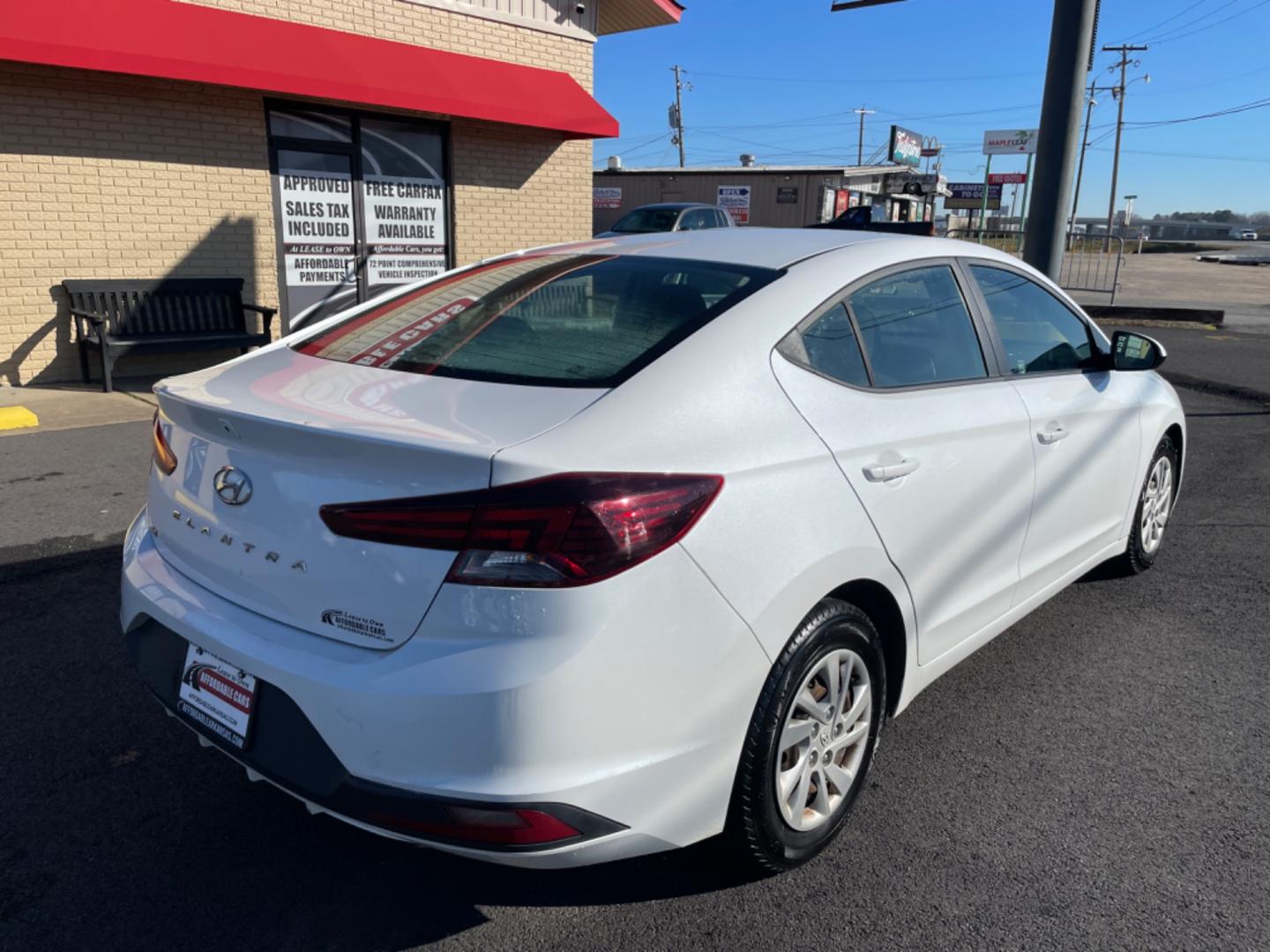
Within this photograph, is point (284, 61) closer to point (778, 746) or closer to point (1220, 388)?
point (778, 746)

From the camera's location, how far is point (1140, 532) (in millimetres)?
4625

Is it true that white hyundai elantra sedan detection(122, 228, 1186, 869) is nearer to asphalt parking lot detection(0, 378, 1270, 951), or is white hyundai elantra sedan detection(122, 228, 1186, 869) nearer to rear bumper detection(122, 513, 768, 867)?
rear bumper detection(122, 513, 768, 867)

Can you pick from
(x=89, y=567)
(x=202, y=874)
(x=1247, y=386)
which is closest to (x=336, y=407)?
(x=202, y=874)

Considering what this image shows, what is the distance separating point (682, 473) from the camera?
210cm

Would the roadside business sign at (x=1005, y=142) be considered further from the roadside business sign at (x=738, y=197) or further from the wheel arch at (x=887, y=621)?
the wheel arch at (x=887, y=621)

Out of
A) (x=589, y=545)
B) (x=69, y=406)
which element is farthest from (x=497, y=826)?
(x=69, y=406)

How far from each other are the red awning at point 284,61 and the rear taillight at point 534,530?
26.0ft

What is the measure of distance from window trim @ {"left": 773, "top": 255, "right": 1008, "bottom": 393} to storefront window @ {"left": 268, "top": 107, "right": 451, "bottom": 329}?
794 cm

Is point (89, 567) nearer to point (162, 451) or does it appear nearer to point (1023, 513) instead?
point (162, 451)

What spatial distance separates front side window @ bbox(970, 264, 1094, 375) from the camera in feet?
11.7

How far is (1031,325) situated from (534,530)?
2643 mm

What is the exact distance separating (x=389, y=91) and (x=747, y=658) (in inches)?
369

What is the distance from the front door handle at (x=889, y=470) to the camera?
8.44 feet

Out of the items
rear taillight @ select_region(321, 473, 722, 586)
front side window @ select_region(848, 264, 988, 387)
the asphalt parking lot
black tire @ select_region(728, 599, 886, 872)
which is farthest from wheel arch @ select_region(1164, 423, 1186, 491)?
rear taillight @ select_region(321, 473, 722, 586)
